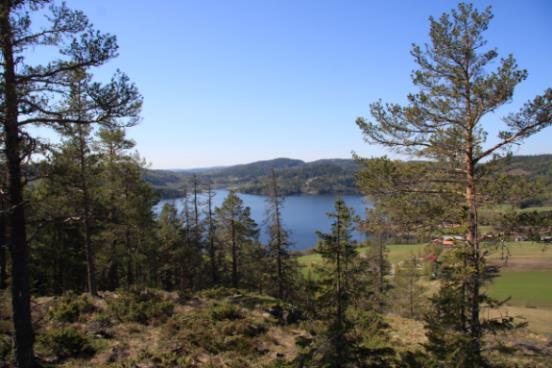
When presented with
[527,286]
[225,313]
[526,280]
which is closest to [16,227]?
[225,313]

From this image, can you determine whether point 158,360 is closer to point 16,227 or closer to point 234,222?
point 16,227

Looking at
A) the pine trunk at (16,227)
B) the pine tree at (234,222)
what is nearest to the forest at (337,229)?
the pine trunk at (16,227)

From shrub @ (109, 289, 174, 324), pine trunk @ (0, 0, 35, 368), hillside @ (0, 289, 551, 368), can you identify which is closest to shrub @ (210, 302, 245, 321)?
hillside @ (0, 289, 551, 368)

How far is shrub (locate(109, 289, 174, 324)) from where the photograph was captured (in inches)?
476

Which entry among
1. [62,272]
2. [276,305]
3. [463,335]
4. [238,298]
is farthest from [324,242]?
[62,272]

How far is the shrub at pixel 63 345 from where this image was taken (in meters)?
8.38

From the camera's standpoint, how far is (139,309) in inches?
491

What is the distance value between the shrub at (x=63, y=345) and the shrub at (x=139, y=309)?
3.12 m

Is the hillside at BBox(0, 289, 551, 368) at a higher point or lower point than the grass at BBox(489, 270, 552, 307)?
higher

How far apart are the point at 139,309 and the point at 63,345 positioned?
396 centimetres

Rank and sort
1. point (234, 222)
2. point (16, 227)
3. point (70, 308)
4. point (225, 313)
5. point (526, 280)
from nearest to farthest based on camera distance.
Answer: point (16, 227), point (70, 308), point (225, 313), point (234, 222), point (526, 280)

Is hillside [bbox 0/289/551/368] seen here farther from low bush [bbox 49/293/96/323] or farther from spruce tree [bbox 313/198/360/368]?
spruce tree [bbox 313/198/360/368]

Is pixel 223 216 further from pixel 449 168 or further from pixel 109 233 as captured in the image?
pixel 449 168

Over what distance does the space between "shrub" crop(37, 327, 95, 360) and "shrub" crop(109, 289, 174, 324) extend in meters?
3.12
